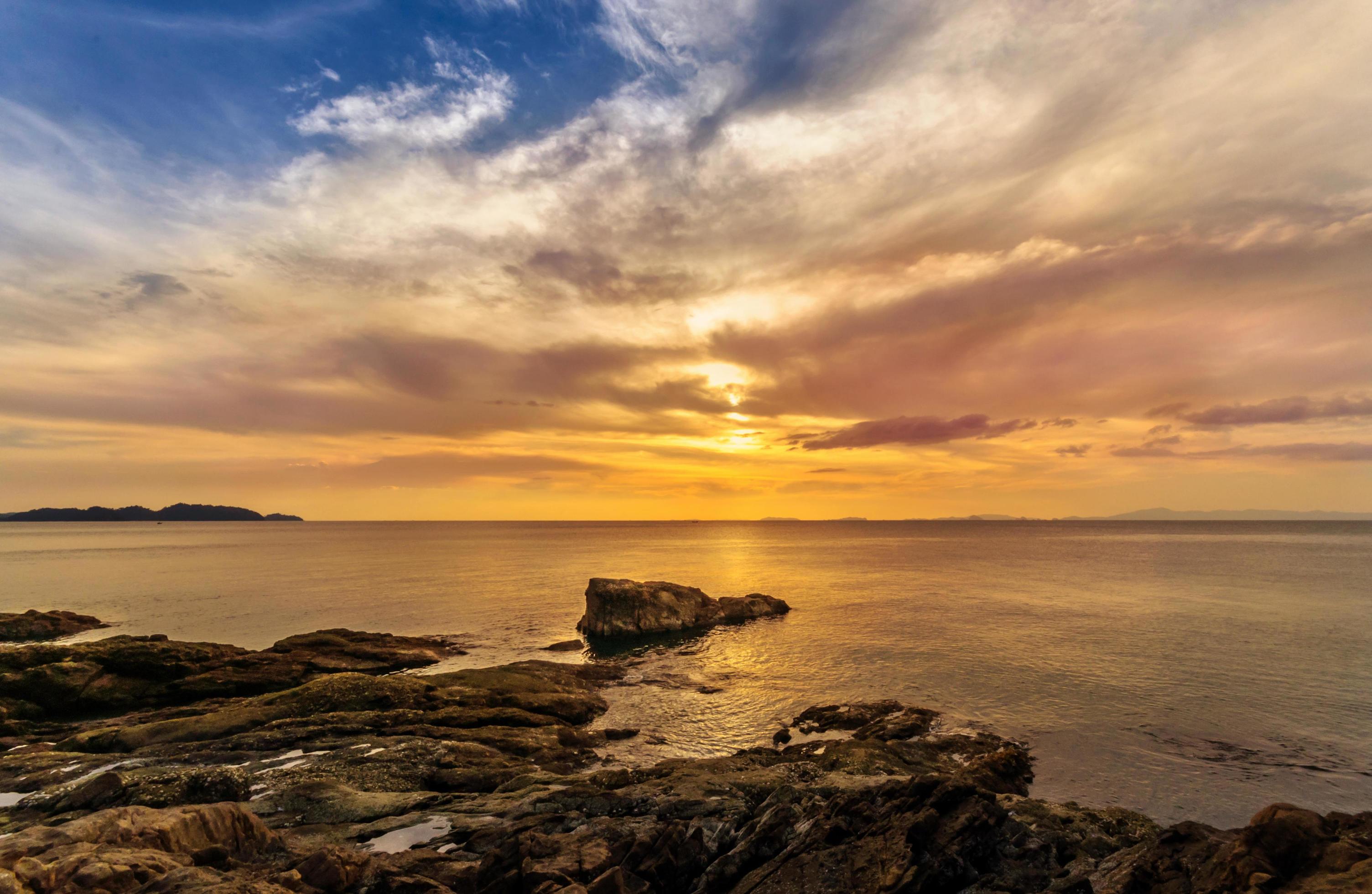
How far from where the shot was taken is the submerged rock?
62.5 metres

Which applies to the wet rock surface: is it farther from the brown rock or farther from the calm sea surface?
the brown rock

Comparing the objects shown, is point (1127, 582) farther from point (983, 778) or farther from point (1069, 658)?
point (983, 778)

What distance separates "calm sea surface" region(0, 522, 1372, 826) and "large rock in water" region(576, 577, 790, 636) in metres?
4.72

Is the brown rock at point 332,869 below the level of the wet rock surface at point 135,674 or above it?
above

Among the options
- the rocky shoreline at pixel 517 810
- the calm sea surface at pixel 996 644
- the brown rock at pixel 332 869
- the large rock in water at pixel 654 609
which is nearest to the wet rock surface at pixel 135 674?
the rocky shoreline at pixel 517 810

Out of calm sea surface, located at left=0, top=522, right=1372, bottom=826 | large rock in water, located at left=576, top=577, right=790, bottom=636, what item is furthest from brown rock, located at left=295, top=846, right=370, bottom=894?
large rock in water, located at left=576, top=577, right=790, bottom=636

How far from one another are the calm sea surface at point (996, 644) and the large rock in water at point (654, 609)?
15.5ft

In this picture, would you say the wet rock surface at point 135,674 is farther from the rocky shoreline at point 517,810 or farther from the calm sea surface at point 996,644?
the calm sea surface at point 996,644

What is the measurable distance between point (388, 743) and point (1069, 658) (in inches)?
2056

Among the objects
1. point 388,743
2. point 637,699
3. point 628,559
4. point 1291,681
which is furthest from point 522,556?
point 1291,681

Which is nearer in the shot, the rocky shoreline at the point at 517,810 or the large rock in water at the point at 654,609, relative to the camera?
the rocky shoreline at the point at 517,810

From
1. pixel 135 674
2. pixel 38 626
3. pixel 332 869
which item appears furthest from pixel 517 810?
pixel 38 626

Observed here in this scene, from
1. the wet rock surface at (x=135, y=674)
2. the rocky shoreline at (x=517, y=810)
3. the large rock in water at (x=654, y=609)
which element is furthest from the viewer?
the large rock in water at (x=654, y=609)

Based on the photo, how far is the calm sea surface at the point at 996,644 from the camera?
3050cm
